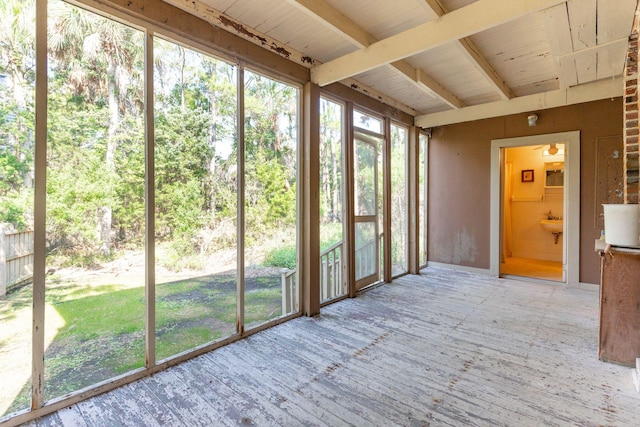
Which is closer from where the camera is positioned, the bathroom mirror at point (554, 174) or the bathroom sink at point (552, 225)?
the bathroom sink at point (552, 225)

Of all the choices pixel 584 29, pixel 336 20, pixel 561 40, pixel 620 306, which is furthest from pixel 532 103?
pixel 336 20

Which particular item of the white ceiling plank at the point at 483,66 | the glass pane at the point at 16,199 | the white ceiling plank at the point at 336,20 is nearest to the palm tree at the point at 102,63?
the glass pane at the point at 16,199

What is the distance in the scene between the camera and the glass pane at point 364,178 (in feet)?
13.2

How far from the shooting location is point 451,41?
2.39m

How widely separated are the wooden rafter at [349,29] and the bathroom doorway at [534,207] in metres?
3.17

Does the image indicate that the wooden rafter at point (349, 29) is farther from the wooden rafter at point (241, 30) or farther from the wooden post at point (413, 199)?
the wooden post at point (413, 199)

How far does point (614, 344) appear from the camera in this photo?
2.19m

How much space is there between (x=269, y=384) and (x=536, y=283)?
4.27 meters

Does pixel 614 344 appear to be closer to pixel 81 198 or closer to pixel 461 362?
pixel 461 362

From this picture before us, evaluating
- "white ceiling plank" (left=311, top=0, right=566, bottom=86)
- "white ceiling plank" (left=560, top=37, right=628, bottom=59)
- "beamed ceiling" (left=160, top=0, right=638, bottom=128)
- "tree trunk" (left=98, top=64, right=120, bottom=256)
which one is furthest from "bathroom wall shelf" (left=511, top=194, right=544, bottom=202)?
"tree trunk" (left=98, top=64, right=120, bottom=256)

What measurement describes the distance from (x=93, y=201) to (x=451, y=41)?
285cm

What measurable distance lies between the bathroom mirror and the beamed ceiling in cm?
248

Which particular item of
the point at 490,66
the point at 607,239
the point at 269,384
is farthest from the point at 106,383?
the point at 490,66

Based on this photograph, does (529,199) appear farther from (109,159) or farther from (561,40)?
(109,159)
